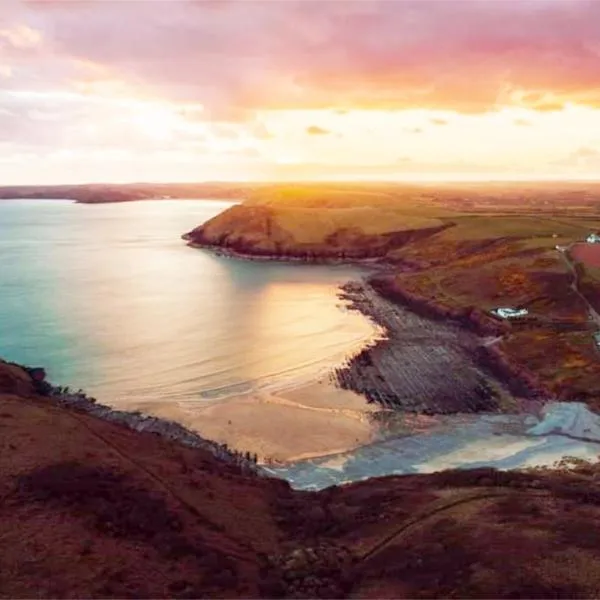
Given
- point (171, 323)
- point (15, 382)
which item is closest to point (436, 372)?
point (171, 323)

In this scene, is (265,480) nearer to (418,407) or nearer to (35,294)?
(418,407)

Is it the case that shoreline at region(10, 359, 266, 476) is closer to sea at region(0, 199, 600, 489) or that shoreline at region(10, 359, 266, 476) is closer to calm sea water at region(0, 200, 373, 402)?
sea at region(0, 199, 600, 489)

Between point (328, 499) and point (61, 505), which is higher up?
point (61, 505)

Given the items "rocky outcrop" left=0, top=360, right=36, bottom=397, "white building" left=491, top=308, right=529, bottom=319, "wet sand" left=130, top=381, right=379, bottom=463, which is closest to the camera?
"wet sand" left=130, top=381, right=379, bottom=463

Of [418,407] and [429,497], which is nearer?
[429,497]

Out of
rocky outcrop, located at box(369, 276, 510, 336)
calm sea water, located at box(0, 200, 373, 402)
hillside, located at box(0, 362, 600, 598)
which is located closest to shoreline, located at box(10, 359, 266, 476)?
calm sea water, located at box(0, 200, 373, 402)

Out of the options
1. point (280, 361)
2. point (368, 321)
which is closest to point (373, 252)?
point (368, 321)
